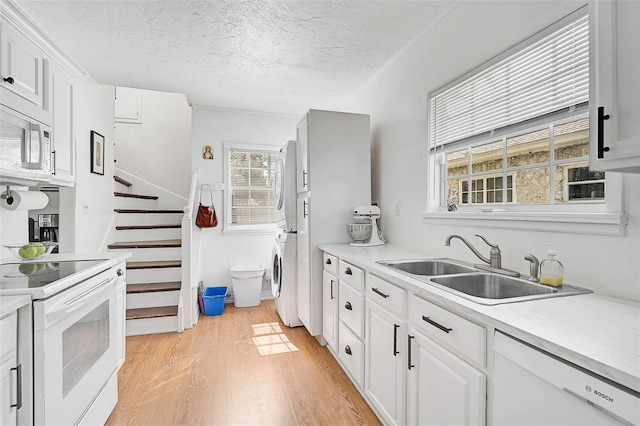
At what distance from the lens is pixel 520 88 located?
1.66 metres

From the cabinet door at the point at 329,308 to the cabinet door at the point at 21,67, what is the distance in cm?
232

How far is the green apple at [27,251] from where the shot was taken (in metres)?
1.86

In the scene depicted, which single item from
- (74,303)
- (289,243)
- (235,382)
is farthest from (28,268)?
(289,243)

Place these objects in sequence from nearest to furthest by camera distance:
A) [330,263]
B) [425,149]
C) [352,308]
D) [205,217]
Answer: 1. [352,308]
2. [425,149]
3. [330,263]
4. [205,217]

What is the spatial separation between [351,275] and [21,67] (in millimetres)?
2372

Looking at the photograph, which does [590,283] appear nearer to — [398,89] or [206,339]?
[398,89]

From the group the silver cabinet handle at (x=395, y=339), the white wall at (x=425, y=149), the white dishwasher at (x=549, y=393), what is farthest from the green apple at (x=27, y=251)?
the white wall at (x=425, y=149)

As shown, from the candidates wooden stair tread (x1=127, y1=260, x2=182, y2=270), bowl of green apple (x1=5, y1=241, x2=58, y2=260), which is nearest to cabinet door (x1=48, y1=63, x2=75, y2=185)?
bowl of green apple (x1=5, y1=241, x2=58, y2=260)

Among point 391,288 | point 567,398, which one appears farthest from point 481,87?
point 567,398

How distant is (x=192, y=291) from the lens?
3.35 metres

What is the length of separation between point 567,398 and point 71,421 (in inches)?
74.4

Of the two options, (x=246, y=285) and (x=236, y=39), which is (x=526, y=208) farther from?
(x=246, y=285)

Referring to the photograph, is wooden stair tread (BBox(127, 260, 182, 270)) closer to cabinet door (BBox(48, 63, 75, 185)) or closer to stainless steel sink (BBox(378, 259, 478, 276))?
cabinet door (BBox(48, 63, 75, 185))

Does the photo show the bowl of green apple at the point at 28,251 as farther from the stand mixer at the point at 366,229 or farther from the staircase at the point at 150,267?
the stand mixer at the point at 366,229
